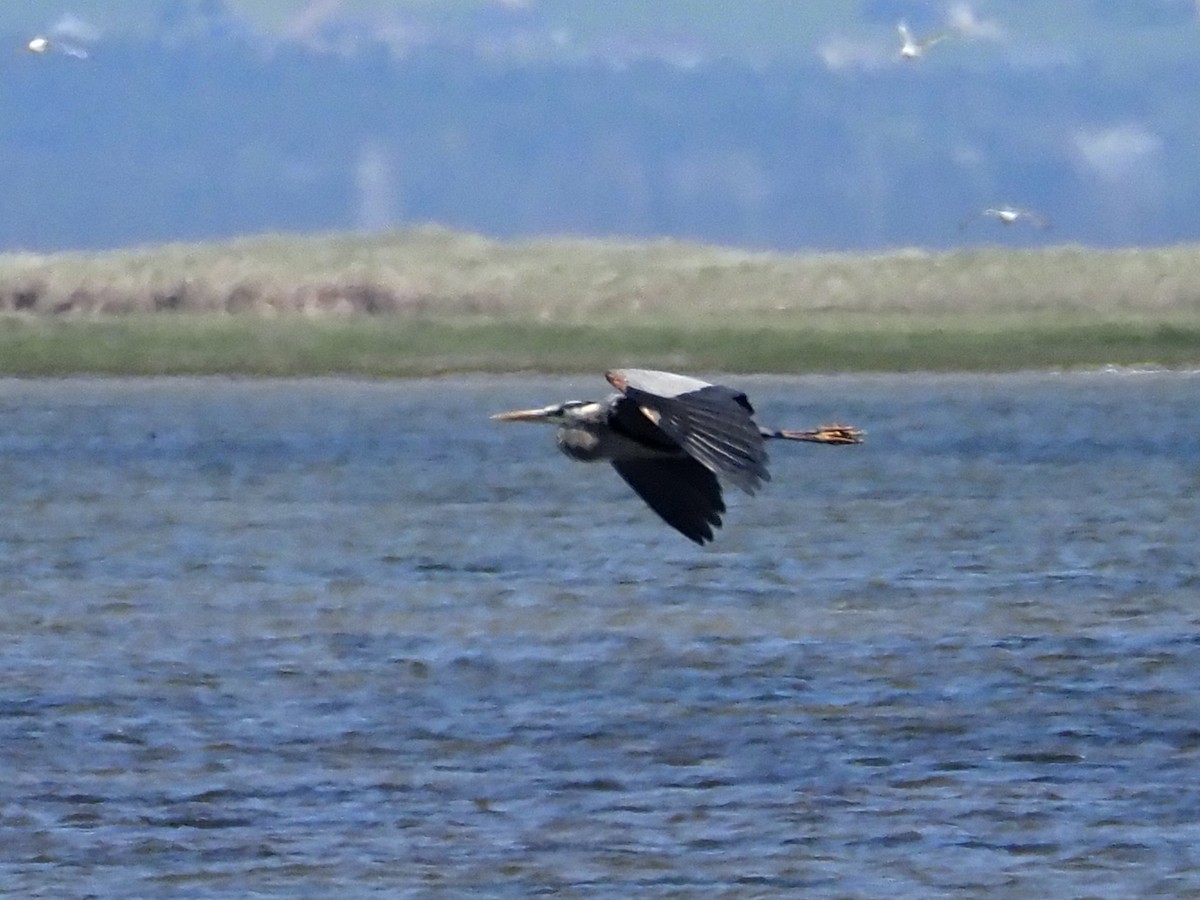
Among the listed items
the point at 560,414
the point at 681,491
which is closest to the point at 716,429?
the point at 681,491

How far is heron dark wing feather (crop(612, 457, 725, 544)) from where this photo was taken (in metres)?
11.3

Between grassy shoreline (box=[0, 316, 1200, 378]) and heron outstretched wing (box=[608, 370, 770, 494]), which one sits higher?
grassy shoreline (box=[0, 316, 1200, 378])

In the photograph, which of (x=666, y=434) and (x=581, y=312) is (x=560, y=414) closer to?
(x=666, y=434)

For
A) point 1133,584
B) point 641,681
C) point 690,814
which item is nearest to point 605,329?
point 1133,584

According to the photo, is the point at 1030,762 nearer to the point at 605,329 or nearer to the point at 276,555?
the point at 276,555

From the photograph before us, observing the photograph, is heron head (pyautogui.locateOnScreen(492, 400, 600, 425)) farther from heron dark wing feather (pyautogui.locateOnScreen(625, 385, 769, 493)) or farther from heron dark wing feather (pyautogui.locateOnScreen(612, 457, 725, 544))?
heron dark wing feather (pyautogui.locateOnScreen(625, 385, 769, 493))

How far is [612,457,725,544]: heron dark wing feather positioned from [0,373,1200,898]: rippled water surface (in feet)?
5.21

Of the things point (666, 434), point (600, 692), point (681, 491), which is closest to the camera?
point (666, 434)

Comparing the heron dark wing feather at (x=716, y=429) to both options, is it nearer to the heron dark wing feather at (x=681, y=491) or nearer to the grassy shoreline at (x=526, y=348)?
the heron dark wing feather at (x=681, y=491)

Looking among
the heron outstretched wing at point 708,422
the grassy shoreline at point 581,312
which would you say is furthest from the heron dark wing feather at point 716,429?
the grassy shoreline at point 581,312

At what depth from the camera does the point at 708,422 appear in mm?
10578

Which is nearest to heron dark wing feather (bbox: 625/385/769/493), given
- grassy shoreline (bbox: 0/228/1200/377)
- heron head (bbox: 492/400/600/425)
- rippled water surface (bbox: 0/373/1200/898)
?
heron head (bbox: 492/400/600/425)

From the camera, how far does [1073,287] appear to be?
70.3 meters

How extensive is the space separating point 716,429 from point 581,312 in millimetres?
55386
